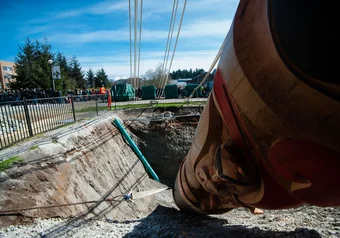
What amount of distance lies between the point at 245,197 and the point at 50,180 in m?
3.93

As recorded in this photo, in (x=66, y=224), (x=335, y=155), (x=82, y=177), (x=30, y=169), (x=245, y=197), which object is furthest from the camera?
(x=82, y=177)

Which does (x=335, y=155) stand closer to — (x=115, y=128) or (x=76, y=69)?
(x=115, y=128)

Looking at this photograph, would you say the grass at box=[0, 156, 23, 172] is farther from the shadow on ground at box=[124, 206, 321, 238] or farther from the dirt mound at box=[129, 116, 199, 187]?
the dirt mound at box=[129, 116, 199, 187]

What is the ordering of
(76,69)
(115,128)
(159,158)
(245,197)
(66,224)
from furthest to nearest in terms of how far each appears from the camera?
(76,69), (159,158), (115,128), (66,224), (245,197)

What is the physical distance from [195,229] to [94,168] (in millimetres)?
3632

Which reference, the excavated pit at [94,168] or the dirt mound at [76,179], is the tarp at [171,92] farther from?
the dirt mound at [76,179]

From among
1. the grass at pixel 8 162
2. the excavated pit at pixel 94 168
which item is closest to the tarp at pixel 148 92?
the excavated pit at pixel 94 168

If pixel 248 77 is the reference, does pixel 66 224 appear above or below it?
below

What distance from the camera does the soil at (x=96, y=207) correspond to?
11.2 ft

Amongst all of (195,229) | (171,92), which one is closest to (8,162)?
(195,229)

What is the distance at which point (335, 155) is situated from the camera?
1032mm

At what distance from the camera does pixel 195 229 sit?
3.95 metres

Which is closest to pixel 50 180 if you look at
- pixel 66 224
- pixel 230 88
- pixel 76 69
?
pixel 66 224

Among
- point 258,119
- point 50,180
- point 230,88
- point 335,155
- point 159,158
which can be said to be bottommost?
point 159,158
